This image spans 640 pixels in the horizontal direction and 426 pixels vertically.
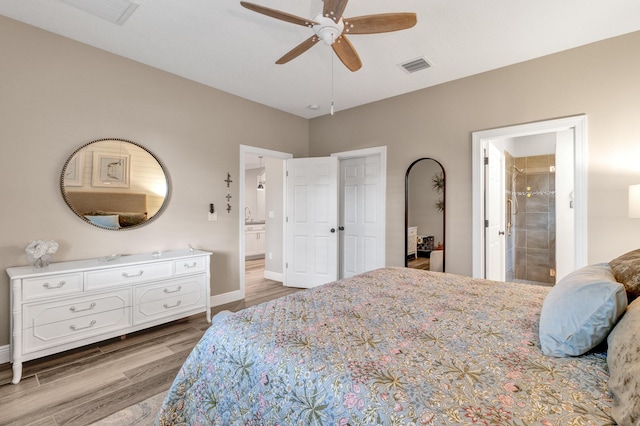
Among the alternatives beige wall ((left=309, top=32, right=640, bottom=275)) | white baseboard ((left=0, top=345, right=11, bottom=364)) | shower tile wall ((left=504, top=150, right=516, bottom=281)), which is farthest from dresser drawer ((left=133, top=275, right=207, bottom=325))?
shower tile wall ((left=504, top=150, right=516, bottom=281))

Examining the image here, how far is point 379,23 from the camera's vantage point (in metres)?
1.97

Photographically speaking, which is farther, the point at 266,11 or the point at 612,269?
the point at 266,11

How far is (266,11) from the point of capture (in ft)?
6.22

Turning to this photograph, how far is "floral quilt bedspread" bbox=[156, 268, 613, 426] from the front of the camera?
2.70 feet

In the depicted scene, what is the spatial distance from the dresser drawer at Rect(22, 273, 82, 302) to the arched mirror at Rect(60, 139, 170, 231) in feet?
2.16

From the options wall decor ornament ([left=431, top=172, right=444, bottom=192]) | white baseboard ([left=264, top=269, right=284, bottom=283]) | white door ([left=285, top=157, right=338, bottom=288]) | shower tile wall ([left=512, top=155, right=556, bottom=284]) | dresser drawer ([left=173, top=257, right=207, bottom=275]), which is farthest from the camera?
white baseboard ([left=264, top=269, right=284, bottom=283])

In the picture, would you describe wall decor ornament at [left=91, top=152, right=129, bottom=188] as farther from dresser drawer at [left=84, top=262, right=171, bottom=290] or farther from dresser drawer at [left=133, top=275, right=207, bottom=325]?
dresser drawer at [left=133, top=275, right=207, bottom=325]

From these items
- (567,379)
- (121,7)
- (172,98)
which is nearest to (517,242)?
(567,379)

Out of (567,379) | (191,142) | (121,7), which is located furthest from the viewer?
(191,142)

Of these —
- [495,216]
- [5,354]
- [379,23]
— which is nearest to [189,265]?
[5,354]

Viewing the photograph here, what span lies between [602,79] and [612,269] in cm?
230

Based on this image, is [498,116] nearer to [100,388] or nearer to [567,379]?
[567,379]

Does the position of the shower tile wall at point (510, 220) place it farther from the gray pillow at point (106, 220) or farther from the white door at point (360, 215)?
the gray pillow at point (106, 220)

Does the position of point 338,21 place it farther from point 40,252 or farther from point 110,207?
point 40,252
